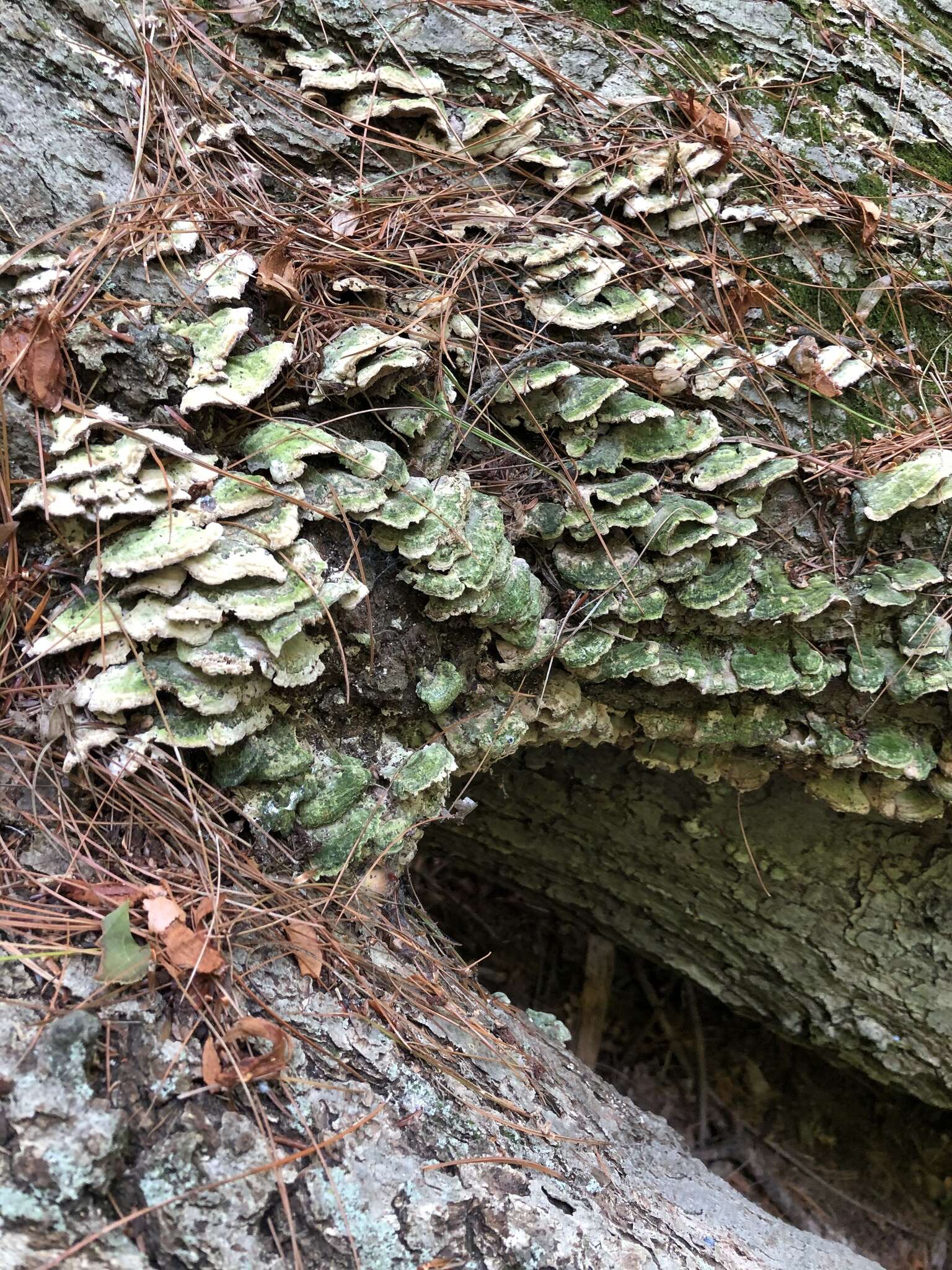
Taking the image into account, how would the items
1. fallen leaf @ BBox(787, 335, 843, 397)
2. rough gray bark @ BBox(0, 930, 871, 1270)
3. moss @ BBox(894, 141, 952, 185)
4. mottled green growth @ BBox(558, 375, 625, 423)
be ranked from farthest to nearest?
moss @ BBox(894, 141, 952, 185)
fallen leaf @ BBox(787, 335, 843, 397)
mottled green growth @ BBox(558, 375, 625, 423)
rough gray bark @ BBox(0, 930, 871, 1270)

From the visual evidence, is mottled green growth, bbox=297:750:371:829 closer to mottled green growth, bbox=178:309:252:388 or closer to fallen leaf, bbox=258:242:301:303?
mottled green growth, bbox=178:309:252:388

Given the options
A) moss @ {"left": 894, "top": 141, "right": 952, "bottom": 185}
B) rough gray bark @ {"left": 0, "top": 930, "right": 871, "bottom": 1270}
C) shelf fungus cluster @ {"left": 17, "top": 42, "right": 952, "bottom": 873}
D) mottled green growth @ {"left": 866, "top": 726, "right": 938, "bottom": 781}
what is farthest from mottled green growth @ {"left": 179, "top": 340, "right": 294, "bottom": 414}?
moss @ {"left": 894, "top": 141, "right": 952, "bottom": 185}

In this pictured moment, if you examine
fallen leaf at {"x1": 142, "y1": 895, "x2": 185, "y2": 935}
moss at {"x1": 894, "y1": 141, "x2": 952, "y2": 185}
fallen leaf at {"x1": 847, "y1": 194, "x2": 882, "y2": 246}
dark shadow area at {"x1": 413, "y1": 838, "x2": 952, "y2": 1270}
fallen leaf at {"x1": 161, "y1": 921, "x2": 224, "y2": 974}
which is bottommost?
dark shadow area at {"x1": 413, "y1": 838, "x2": 952, "y2": 1270}

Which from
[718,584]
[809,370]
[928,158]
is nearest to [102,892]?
[718,584]

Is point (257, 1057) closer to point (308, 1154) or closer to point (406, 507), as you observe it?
point (308, 1154)

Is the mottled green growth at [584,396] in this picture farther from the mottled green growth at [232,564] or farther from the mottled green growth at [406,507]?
the mottled green growth at [232,564]

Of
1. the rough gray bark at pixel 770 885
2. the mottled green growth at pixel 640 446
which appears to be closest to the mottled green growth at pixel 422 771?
the mottled green growth at pixel 640 446

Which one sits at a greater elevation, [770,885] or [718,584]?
[718,584]

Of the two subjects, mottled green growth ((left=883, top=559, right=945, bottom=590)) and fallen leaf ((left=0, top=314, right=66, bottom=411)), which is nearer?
fallen leaf ((left=0, top=314, right=66, bottom=411))
